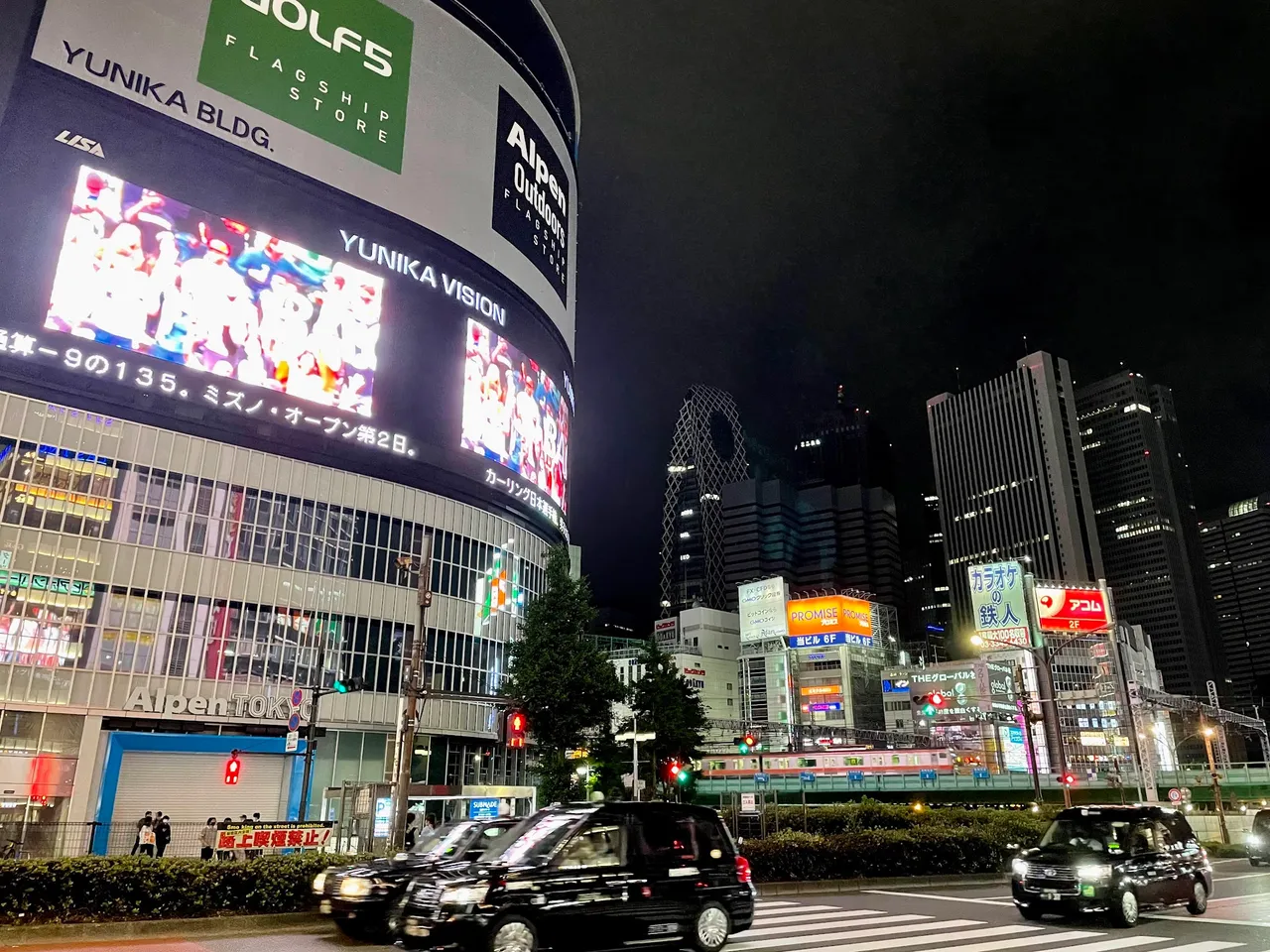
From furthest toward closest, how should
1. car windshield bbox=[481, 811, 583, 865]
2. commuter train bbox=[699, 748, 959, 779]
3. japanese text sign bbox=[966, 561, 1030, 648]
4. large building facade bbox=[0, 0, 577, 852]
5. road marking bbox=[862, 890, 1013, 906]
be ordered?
japanese text sign bbox=[966, 561, 1030, 648] < commuter train bbox=[699, 748, 959, 779] < large building facade bbox=[0, 0, 577, 852] < road marking bbox=[862, 890, 1013, 906] < car windshield bbox=[481, 811, 583, 865]

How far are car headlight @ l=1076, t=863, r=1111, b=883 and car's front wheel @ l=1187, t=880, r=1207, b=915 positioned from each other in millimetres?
3068

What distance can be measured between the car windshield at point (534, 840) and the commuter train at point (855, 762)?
74466 mm

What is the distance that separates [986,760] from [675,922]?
108 meters

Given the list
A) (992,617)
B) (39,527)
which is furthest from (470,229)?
(992,617)

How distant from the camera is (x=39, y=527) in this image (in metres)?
34.1

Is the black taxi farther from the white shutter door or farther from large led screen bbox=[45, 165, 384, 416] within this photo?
large led screen bbox=[45, 165, 384, 416]

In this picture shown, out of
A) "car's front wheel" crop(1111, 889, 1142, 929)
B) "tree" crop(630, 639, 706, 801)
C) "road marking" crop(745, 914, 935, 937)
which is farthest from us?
"tree" crop(630, 639, 706, 801)

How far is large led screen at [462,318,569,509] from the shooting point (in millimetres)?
50531

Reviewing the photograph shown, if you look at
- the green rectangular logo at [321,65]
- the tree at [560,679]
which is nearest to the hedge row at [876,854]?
the tree at [560,679]

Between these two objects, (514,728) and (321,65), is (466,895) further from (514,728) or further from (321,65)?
(321,65)

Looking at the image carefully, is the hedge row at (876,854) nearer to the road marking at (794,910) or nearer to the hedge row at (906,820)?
the hedge row at (906,820)

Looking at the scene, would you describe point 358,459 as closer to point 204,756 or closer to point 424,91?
point 204,756

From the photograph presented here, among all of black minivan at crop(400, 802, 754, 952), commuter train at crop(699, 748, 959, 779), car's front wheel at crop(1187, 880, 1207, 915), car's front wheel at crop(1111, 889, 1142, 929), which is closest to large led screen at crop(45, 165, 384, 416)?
black minivan at crop(400, 802, 754, 952)

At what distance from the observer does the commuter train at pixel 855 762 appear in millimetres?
86375
